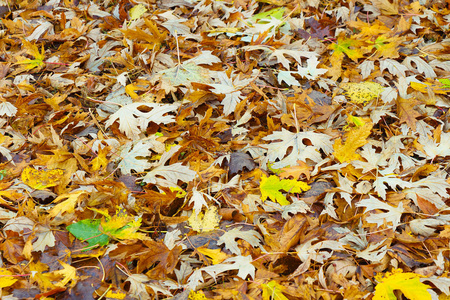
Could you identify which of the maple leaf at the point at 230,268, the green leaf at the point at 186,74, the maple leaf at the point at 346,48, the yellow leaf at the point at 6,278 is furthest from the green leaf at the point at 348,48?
the yellow leaf at the point at 6,278

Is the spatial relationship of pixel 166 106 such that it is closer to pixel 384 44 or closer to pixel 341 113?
pixel 341 113

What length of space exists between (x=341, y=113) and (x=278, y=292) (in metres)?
1.23

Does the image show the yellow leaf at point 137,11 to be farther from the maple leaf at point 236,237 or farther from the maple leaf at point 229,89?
the maple leaf at point 236,237

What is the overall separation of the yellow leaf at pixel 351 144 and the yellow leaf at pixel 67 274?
145 centimetres

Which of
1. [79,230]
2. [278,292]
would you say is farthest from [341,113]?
[79,230]

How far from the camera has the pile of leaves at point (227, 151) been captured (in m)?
1.51

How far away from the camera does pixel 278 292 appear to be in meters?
1.43

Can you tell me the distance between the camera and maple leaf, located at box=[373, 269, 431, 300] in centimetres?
136

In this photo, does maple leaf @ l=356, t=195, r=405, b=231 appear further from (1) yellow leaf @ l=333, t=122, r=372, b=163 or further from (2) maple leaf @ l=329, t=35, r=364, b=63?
(2) maple leaf @ l=329, t=35, r=364, b=63

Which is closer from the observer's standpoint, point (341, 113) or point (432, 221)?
point (432, 221)

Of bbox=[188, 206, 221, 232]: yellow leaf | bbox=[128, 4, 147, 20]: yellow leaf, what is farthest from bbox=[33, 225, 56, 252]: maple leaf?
bbox=[128, 4, 147, 20]: yellow leaf

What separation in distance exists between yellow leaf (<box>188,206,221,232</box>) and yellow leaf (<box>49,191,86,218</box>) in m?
0.61

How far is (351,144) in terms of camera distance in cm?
184

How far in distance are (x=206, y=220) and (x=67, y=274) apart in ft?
2.25
